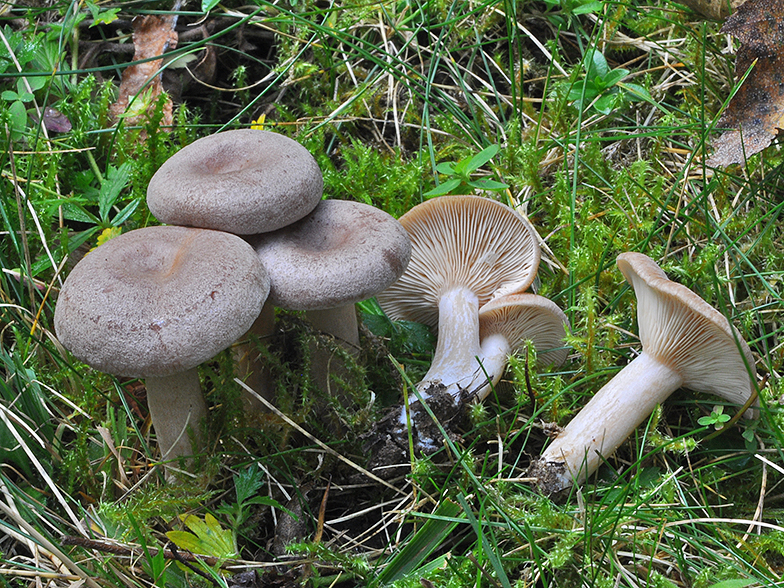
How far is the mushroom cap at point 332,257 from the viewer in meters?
2.01

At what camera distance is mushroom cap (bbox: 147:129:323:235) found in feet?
6.64

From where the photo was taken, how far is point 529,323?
2584 millimetres

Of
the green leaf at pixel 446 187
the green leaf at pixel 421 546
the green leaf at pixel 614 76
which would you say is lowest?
the green leaf at pixel 421 546

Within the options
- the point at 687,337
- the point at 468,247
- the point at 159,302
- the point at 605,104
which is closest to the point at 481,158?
the point at 468,247

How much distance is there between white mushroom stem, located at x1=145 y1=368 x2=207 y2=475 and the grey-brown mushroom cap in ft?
1.10

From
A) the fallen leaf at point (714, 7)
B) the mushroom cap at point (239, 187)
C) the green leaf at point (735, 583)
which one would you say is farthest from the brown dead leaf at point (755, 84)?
the mushroom cap at point (239, 187)

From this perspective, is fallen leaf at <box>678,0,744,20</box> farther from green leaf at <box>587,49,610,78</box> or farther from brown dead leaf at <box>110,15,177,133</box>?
brown dead leaf at <box>110,15,177,133</box>

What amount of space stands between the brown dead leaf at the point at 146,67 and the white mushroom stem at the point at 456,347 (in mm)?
1888

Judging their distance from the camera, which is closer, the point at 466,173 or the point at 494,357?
the point at 494,357

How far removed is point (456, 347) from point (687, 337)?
838 mm

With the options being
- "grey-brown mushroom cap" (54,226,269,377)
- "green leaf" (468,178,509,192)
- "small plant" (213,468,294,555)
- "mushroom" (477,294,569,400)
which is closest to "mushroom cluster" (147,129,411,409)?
"grey-brown mushroom cap" (54,226,269,377)

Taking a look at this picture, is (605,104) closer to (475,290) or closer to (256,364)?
(475,290)

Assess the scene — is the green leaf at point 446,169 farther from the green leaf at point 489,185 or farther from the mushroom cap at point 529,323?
the mushroom cap at point 529,323

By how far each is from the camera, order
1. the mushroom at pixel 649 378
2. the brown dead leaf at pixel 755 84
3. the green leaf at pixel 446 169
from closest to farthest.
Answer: the mushroom at pixel 649 378, the brown dead leaf at pixel 755 84, the green leaf at pixel 446 169
